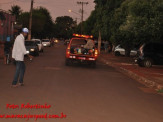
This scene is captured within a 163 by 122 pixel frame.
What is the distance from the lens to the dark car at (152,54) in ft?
78.6

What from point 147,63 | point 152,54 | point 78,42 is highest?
point 78,42

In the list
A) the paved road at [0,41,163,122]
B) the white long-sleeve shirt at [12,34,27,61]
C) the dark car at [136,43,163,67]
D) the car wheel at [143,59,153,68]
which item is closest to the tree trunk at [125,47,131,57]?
the car wheel at [143,59,153,68]

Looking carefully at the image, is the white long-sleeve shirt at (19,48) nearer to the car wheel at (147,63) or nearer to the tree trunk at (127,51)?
the car wheel at (147,63)

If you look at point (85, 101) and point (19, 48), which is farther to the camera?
point (19, 48)

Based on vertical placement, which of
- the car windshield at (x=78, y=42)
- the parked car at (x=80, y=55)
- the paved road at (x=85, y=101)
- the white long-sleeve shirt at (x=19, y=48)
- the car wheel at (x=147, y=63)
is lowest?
the paved road at (x=85, y=101)

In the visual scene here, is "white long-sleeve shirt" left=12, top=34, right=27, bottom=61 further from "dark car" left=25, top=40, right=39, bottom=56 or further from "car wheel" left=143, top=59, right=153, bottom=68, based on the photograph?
"dark car" left=25, top=40, right=39, bottom=56

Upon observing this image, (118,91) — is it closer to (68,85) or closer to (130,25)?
(68,85)

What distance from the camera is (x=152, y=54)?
79.1 feet

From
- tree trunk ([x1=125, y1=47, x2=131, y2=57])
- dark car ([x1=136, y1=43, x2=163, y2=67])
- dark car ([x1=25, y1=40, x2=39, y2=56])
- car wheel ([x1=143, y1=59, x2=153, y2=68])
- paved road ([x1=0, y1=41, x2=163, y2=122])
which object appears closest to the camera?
paved road ([x1=0, y1=41, x2=163, y2=122])

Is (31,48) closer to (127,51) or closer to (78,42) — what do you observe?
(78,42)

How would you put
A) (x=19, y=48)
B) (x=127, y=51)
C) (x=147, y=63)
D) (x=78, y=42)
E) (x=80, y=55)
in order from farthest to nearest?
(x=127, y=51), (x=147, y=63), (x=78, y=42), (x=80, y=55), (x=19, y=48)

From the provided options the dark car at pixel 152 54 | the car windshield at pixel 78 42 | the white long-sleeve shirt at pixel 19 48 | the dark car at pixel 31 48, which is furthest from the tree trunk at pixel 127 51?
the white long-sleeve shirt at pixel 19 48

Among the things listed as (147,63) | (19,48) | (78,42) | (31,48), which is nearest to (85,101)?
(19,48)

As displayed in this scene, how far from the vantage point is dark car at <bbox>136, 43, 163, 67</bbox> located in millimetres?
23969
